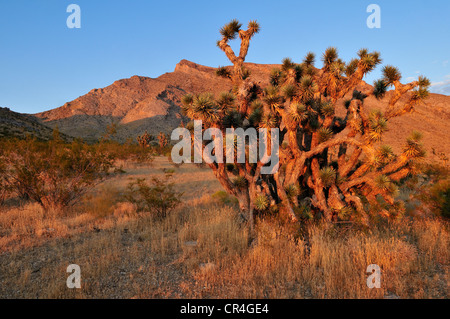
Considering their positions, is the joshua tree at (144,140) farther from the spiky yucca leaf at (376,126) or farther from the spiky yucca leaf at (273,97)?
the spiky yucca leaf at (376,126)

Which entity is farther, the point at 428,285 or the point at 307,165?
the point at 307,165

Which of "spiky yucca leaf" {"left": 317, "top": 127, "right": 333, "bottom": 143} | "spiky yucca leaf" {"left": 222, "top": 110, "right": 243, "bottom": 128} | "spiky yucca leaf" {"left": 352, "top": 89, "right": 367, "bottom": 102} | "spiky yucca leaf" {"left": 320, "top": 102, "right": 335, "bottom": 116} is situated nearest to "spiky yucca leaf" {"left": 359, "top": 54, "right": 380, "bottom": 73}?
"spiky yucca leaf" {"left": 352, "top": 89, "right": 367, "bottom": 102}

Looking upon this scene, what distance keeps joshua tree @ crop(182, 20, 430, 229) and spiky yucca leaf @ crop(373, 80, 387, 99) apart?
0.06 feet

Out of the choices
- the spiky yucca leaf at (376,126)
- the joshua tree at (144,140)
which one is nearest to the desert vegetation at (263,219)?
the spiky yucca leaf at (376,126)

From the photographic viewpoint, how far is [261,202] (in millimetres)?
5938

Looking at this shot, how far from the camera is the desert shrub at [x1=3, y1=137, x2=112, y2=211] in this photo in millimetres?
8070

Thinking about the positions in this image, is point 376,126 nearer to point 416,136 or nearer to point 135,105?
point 416,136

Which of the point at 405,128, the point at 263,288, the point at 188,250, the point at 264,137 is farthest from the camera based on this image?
the point at 405,128

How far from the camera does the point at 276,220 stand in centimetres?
595

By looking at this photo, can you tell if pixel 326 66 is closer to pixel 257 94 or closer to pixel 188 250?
pixel 257 94

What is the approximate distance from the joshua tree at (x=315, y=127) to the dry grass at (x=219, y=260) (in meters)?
0.76

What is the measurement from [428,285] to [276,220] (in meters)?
2.98

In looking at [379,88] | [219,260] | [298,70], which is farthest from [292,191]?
[379,88]

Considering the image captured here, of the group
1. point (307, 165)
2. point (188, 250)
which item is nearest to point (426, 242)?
point (307, 165)
